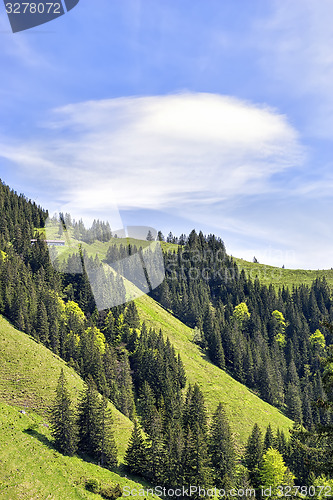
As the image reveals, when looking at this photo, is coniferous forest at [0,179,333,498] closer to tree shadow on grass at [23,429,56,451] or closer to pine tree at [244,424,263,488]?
pine tree at [244,424,263,488]

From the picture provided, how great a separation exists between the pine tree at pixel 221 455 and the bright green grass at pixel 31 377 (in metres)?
18.3


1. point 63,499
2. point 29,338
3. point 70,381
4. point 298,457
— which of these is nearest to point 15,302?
point 29,338

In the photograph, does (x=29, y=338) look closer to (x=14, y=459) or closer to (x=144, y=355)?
(x=144, y=355)

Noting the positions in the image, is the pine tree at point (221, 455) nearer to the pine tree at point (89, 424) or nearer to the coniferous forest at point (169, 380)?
the coniferous forest at point (169, 380)

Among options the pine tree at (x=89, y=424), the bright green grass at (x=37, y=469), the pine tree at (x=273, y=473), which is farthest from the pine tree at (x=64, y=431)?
the pine tree at (x=273, y=473)

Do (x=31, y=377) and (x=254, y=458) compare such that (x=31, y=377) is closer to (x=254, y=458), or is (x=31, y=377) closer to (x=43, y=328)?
(x=43, y=328)

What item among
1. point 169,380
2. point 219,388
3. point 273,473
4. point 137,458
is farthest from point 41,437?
point 219,388

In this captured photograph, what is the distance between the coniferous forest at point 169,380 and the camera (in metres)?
62.5

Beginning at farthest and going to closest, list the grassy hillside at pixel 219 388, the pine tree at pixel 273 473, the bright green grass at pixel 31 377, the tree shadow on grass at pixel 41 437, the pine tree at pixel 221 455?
the grassy hillside at pixel 219 388
the bright green grass at pixel 31 377
the pine tree at pixel 221 455
the pine tree at pixel 273 473
the tree shadow on grass at pixel 41 437

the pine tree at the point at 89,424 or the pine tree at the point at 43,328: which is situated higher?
the pine tree at the point at 43,328

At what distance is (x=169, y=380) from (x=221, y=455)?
3412 centimetres

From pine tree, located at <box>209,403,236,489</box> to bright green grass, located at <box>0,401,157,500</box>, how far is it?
770 inches

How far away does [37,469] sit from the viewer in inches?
1991

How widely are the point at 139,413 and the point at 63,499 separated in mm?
54474
